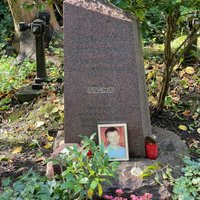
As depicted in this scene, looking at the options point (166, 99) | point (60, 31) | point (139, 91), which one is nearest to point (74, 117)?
point (139, 91)

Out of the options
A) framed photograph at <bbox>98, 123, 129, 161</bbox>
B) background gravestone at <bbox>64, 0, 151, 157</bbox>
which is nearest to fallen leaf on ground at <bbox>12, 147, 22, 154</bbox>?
background gravestone at <bbox>64, 0, 151, 157</bbox>

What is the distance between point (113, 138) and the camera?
316 cm

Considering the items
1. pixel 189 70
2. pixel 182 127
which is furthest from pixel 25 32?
pixel 182 127

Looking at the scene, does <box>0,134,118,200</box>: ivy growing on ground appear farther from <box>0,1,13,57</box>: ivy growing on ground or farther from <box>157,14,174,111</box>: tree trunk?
<box>0,1,13,57</box>: ivy growing on ground

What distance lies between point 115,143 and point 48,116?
1323mm

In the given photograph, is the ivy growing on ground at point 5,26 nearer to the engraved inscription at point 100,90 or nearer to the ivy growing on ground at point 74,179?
the engraved inscription at point 100,90

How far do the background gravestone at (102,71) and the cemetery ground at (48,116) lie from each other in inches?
23.3

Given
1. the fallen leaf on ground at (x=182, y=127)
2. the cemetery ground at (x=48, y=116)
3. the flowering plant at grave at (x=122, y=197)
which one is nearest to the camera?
the flowering plant at grave at (x=122, y=197)

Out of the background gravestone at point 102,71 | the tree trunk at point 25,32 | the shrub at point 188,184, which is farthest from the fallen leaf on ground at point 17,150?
the tree trunk at point 25,32

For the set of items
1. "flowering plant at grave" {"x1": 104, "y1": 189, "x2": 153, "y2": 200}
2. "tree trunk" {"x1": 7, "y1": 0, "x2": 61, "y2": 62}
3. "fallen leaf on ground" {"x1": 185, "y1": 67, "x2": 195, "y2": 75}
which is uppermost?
"tree trunk" {"x1": 7, "y1": 0, "x2": 61, "y2": 62}

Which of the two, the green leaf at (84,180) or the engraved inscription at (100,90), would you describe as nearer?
the green leaf at (84,180)

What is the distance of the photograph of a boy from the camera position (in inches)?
124

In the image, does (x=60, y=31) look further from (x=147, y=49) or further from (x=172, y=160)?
(x=172, y=160)

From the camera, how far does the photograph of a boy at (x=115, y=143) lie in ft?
10.3
